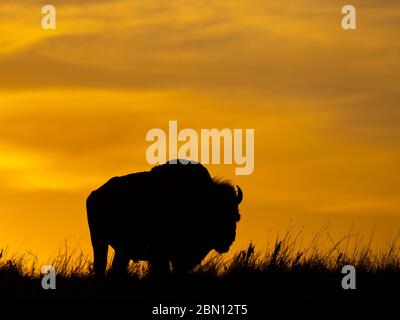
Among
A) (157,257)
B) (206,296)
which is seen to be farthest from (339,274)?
(157,257)

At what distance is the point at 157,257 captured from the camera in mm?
17891

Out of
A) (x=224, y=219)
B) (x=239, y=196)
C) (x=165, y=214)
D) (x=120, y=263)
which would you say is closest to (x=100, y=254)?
(x=165, y=214)

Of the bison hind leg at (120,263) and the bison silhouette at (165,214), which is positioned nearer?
the bison hind leg at (120,263)

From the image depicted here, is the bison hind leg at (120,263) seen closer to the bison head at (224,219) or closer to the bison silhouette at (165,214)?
the bison silhouette at (165,214)

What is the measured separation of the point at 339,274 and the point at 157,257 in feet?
11.6

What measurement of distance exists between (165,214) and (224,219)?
1.17 meters

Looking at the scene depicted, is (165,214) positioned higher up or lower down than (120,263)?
higher up

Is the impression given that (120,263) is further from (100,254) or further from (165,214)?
(165,214)

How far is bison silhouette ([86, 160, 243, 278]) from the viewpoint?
62.5 ft

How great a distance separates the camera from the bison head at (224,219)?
1903 centimetres

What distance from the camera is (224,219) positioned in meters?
19.1

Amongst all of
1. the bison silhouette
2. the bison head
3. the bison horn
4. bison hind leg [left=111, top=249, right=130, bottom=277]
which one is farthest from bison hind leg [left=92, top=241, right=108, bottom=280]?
the bison horn

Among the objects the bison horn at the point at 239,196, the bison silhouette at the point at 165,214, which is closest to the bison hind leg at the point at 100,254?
the bison silhouette at the point at 165,214

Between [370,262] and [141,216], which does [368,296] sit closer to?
[370,262]
